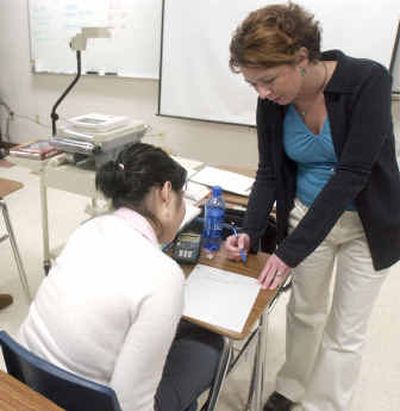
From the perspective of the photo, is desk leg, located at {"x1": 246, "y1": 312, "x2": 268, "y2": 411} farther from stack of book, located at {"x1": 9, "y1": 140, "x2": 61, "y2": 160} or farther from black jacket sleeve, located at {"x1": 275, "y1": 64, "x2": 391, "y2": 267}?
stack of book, located at {"x1": 9, "y1": 140, "x2": 61, "y2": 160}

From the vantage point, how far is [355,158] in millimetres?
1120

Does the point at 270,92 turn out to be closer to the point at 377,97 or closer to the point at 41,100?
the point at 377,97

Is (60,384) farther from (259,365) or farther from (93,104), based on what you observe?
(93,104)

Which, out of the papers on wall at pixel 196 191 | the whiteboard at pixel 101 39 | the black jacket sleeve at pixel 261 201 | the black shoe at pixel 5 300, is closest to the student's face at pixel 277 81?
the black jacket sleeve at pixel 261 201

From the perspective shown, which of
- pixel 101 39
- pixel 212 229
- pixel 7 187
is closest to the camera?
pixel 212 229

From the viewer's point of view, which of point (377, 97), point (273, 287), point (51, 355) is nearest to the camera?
point (51, 355)

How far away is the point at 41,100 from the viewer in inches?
173

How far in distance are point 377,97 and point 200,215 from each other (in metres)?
0.72

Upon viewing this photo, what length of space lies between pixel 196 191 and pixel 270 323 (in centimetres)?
80

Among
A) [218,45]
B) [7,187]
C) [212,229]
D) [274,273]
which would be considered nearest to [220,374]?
[274,273]

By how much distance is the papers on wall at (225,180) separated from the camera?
1931 millimetres

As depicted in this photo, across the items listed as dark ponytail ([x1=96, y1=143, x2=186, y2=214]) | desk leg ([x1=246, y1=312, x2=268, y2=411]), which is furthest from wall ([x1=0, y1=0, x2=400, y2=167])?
dark ponytail ([x1=96, y1=143, x2=186, y2=214])

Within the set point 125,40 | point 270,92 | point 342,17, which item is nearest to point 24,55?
point 125,40

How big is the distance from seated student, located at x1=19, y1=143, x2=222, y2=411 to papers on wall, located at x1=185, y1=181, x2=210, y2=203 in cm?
81
